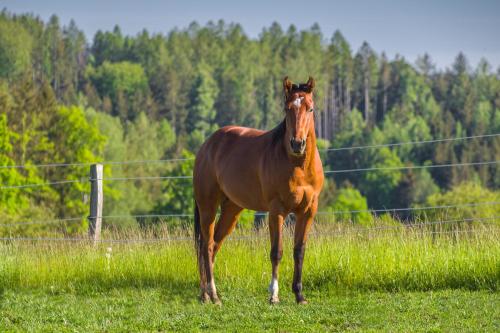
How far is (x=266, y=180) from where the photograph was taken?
966 cm

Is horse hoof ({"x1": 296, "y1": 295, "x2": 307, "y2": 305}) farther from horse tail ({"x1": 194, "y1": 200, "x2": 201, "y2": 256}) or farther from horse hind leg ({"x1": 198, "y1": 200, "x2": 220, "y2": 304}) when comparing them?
horse tail ({"x1": 194, "y1": 200, "x2": 201, "y2": 256})

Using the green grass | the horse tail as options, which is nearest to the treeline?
the horse tail

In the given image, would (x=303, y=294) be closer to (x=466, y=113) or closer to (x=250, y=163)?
(x=250, y=163)

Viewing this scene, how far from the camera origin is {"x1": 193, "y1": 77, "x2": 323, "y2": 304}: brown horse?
9.28 meters

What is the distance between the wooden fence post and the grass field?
15.6 inches

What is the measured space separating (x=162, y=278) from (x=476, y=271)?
13.5 ft

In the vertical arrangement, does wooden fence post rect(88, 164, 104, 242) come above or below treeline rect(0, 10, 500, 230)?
below

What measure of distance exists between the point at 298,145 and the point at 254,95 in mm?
138503

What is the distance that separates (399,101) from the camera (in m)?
164

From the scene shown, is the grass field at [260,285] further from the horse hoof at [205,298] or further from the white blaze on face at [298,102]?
the white blaze on face at [298,102]

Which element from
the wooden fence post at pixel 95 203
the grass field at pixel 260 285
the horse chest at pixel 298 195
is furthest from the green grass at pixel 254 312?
the wooden fence post at pixel 95 203

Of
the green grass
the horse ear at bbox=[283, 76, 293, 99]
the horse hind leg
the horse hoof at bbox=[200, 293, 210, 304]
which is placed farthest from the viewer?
the horse hind leg

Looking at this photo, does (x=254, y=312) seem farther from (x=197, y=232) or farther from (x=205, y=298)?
(x=197, y=232)

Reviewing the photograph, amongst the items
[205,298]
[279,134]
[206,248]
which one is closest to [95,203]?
[206,248]
